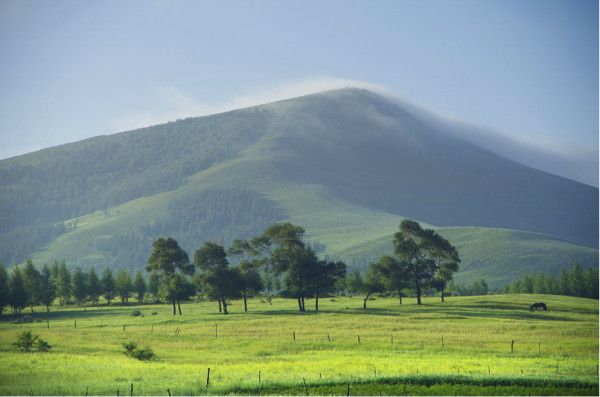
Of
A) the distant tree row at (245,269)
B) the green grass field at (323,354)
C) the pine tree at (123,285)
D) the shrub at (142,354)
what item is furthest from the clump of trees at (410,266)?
the shrub at (142,354)

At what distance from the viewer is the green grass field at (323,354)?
148 ft

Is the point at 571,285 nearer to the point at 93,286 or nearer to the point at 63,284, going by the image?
the point at 93,286

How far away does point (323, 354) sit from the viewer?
207 ft

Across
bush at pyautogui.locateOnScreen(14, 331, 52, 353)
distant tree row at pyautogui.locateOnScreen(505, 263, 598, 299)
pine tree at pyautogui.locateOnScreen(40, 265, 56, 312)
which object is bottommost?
distant tree row at pyautogui.locateOnScreen(505, 263, 598, 299)

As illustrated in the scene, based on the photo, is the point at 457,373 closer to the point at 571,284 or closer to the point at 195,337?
the point at 195,337

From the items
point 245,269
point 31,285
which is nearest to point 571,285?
point 245,269

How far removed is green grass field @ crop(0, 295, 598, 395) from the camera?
45000 mm

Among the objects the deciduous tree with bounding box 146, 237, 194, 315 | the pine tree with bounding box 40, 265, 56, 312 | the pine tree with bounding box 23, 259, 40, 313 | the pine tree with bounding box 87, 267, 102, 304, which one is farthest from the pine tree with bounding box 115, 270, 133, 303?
the deciduous tree with bounding box 146, 237, 194, 315

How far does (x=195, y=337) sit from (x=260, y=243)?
156 ft

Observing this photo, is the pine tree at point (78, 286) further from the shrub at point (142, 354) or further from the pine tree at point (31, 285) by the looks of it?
the shrub at point (142, 354)

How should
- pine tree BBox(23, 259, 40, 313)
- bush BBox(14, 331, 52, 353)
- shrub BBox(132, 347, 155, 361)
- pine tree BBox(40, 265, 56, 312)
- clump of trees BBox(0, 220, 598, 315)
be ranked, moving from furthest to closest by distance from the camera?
pine tree BBox(40, 265, 56, 312), pine tree BBox(23, 259, 40, 313), clump of trees BBox(0, 220, 598, 315), bush BBox(14, 331, 52, 353), shrub BBox(132, 347, 155, 361)

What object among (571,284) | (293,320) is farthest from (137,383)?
(571,284)

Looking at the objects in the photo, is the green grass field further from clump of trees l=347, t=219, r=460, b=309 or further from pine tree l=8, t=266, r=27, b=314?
pine tree l=8, t=266, r=27, b=314

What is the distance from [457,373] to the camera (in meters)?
48.8
